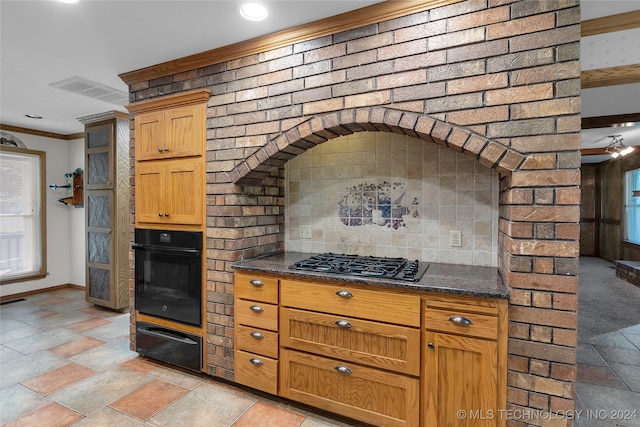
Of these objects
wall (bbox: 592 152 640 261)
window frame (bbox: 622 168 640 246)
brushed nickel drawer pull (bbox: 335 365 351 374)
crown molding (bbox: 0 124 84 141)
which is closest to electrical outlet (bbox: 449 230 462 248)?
brushed nickel drawer pull (bbox: 335 365 351 374)

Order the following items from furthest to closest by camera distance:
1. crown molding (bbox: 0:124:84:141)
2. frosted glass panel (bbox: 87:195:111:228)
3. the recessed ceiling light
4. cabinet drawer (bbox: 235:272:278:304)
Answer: crown molding (bbox: 0:124:84:141) → frosted glass panel (bbox: 87:195:111:228) → cabinet drawer (bbox: 235:272:278:304) → the recessed ceiling light

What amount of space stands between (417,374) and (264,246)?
4.87 feet

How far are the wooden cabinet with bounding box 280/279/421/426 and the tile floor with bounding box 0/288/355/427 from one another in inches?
8.6

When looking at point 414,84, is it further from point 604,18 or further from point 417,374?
point 417,374

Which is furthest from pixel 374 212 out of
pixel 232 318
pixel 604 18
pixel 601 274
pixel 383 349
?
pixel 601 274

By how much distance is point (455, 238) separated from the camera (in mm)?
2250

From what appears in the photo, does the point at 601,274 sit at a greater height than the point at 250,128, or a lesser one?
lesser

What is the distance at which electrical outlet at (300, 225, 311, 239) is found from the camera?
9.07 ft

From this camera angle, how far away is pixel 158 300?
Answer: 8.70ft

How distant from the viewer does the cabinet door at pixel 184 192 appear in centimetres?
246

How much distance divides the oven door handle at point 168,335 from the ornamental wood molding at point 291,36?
2.11 meters

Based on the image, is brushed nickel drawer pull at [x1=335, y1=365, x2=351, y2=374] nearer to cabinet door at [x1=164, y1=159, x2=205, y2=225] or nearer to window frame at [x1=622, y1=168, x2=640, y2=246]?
cabinet door at [x1=164, y1=159, x2=205, y2=225]

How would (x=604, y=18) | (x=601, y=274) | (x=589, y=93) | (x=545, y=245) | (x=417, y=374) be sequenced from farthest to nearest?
(x=601, y=274) → (x=589, y=93) → (x=604, y=18) → (x=417, y=374) → (x=545, y=245)

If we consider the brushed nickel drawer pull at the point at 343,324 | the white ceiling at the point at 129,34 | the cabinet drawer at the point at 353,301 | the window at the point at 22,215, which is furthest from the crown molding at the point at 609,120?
the window at the point at 22,215
